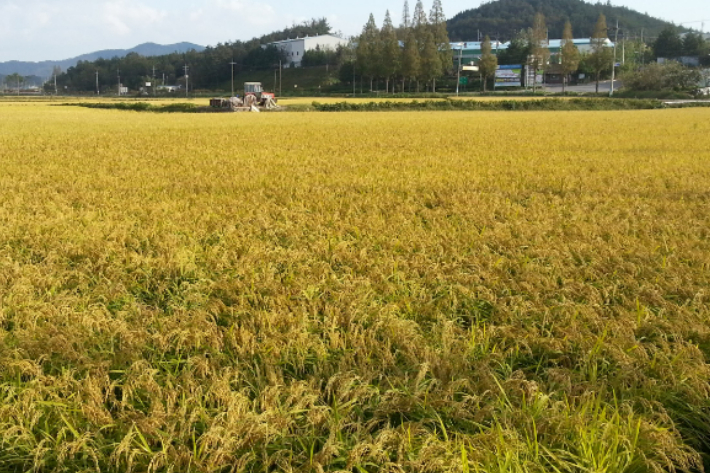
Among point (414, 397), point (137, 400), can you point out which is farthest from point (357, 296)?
point (137, 400)

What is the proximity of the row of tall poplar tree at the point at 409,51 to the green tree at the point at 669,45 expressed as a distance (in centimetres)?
5081

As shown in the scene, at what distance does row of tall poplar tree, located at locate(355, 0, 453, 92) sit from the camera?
80062 millimetres

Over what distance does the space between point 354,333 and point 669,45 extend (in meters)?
128

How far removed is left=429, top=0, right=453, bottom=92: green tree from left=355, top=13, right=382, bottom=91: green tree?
8665 millimetres

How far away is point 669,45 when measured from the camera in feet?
360

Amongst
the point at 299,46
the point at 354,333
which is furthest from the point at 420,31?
the point at 354,333

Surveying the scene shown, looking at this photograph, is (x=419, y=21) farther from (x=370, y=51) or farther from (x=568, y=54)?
(x=568, y=54)

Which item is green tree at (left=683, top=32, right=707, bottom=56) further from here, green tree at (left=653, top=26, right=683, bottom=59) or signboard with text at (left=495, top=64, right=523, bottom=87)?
signboard with text at (left=495, top=64, right=523, bottom=87)

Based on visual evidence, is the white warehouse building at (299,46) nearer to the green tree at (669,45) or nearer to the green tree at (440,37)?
the green tree at (440,37)

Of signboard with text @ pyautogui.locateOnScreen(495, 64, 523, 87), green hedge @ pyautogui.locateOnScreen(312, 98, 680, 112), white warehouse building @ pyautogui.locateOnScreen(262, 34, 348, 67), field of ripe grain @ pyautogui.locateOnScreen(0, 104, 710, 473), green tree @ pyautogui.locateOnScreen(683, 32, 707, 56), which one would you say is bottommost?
field of ripe grain @ pyautogui.locateOnScreen(0, 104, 710, 473)

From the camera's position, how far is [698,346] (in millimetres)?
3158

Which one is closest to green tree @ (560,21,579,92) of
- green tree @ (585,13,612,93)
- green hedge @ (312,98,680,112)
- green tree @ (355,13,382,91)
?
green tree @ (585,13,612,93)

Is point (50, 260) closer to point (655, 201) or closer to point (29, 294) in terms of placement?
point (29, 294)

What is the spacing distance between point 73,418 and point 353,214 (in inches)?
181
